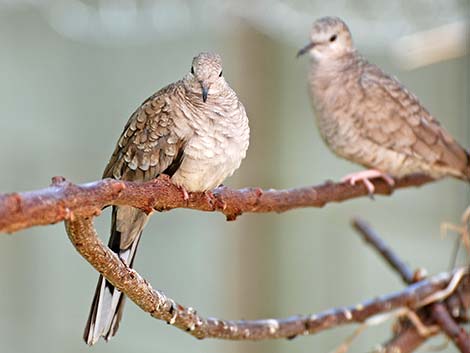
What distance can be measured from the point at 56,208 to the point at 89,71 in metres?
1.71

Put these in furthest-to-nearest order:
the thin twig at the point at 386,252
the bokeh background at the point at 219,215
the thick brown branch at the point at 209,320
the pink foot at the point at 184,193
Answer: the bokeh background at the point at 219,215, the thin twig at the point at 386,252, the pink foot at the point at 184,193, the thick brown branch at the point at 209,320

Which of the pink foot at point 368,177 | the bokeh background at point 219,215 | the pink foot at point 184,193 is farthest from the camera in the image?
the bokeh background at point 219,215

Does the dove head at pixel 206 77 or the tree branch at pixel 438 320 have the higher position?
the dove head at pixel 206 77

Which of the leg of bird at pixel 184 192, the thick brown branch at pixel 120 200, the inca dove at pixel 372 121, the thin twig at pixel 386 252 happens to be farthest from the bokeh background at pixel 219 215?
the leg of bird at pixel 184 192

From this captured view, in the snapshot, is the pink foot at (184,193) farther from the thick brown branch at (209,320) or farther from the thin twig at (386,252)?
the thin twig at (386,252)

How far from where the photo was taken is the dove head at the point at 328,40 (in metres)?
1.30

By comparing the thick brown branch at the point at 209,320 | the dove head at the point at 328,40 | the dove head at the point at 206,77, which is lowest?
the thick brown branch at the point at 209,320

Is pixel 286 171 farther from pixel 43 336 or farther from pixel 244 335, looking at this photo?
pixel 244 335

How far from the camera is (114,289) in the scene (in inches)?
31.1

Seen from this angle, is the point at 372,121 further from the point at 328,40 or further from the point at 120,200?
the point at 120,200

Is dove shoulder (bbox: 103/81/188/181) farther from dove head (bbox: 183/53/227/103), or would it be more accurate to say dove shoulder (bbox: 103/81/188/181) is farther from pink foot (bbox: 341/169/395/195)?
pink foot (bbox: 341/169/395/195)

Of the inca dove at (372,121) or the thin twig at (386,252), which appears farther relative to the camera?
the inca dove at (372,121)

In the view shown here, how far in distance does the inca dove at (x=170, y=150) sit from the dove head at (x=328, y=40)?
500 millimetres

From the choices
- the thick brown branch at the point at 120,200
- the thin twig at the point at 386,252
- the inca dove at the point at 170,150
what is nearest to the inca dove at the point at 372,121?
the thin twig at the point at 386,252
